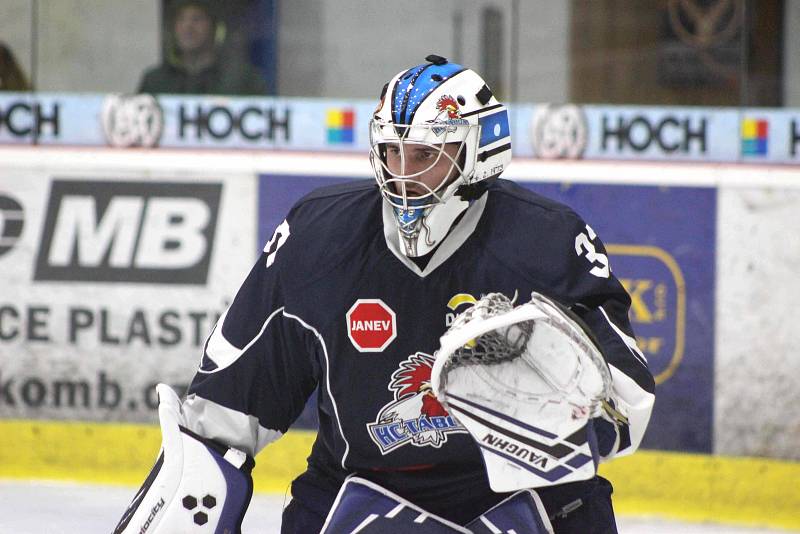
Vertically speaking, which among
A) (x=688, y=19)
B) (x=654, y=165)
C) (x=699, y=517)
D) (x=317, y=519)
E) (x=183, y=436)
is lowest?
(x=699, y=517)

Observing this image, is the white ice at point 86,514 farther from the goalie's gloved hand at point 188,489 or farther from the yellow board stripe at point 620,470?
the goalie's gloved hand at point 188,489

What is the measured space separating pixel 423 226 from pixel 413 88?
9.1 inches

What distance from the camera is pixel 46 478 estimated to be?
4.13 m

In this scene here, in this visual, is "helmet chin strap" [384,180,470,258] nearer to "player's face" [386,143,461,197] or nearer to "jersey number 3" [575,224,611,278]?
"player's face" [386,143,461,197]

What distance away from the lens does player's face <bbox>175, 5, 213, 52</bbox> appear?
4.35 meters

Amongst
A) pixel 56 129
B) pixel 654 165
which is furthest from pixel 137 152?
pixel 654 165

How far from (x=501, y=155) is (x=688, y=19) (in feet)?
7.51

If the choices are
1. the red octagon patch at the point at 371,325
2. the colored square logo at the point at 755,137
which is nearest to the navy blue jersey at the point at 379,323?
the red octagon patch at the point at 371,325

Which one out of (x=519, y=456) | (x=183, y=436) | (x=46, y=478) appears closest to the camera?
(x=519, y=456)

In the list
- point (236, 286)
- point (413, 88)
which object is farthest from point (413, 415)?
point (236, 286)

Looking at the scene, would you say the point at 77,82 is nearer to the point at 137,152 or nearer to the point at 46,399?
the point at 137,152

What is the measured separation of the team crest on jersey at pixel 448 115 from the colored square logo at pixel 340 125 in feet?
7.53

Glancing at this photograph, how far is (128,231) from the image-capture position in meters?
4.27

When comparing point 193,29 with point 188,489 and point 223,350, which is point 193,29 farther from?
point 188,489
